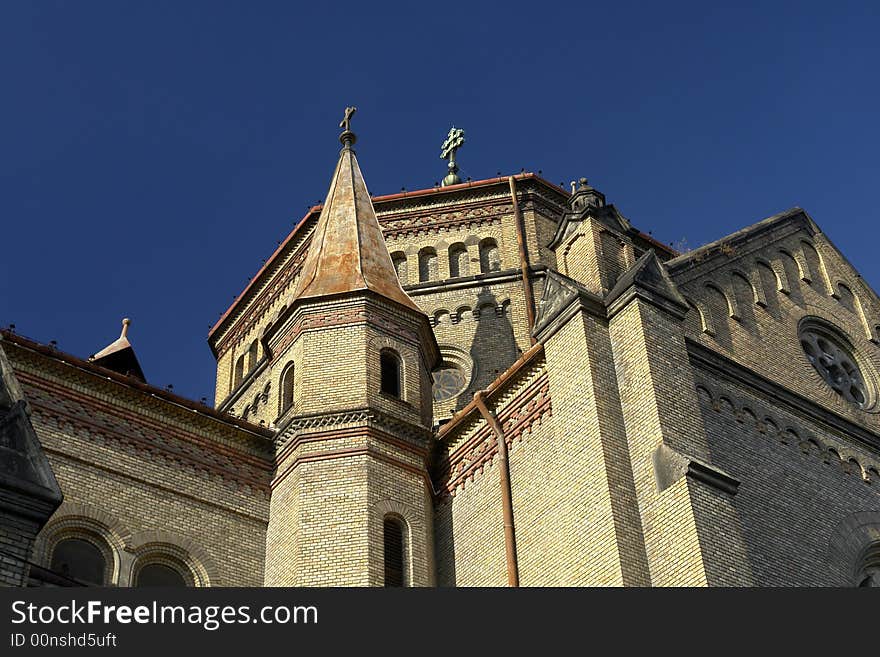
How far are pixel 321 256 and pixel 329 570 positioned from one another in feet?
23.0

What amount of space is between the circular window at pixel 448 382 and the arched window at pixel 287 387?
5211 millimetres

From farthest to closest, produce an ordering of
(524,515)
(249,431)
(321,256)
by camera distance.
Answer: (321,256) → (249,431) → (524,515)

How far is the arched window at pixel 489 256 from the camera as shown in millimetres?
27411

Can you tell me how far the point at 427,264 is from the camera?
27875 millimetres

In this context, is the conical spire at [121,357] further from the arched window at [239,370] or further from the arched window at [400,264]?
the arched window at [400,264]

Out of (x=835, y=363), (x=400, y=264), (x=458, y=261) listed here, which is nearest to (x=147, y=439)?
(x=400, y=264)

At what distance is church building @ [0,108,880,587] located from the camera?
15.3 m

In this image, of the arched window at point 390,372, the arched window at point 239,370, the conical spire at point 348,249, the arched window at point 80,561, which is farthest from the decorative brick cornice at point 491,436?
the arched window at point 239,370

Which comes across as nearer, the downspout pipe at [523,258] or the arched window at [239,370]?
the downspout pipe at [523,258]

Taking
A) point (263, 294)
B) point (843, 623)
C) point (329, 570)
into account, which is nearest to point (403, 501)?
point (329, 570)

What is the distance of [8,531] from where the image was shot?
1043 centimetres

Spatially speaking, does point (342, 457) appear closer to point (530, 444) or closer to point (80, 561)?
point (530, 444)

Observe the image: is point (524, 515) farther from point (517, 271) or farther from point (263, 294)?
point (263, 294)

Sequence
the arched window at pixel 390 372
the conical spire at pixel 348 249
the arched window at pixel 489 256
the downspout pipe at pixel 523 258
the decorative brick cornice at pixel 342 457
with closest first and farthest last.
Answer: the decorative brick cornice at pixel 342 457, the arched window at pixel 390 372, the conical spire at pixel 348 249, the downspout pipe at pixel 523 258, the arched window at pixel 489 256
